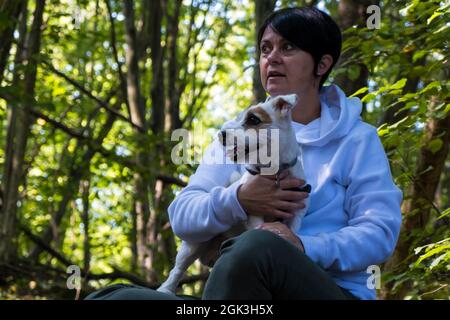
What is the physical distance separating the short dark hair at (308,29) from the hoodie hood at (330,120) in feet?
0.51

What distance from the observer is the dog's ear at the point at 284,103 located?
10.5 feet

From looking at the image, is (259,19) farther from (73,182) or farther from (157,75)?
(73,182)

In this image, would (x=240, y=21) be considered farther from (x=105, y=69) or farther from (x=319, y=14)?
(x=319, y=14)

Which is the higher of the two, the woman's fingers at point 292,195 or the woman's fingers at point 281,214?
the woman's fingers at point 292,195

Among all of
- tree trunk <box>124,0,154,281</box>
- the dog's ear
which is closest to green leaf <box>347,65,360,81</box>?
the dog's ear

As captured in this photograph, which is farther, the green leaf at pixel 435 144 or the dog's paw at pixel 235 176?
the green leaf at pixel 435 144

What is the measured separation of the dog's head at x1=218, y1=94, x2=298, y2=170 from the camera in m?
3.14

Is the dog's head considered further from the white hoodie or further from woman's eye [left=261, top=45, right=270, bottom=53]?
woman's eye [left=261, top=45, right=270, bottom=53]

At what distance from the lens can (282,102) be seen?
3219mm

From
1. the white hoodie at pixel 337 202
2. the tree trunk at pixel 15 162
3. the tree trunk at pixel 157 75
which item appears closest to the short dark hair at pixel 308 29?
the white hoodie at pixel 337 202

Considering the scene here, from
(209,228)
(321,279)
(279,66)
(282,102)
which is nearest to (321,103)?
(279,66)

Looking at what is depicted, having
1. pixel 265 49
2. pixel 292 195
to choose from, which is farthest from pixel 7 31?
pixel 292 195

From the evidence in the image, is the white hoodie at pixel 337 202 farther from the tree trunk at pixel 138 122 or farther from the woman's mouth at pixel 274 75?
the tree trunk at pixel 138 122

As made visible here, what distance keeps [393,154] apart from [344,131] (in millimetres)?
2677
